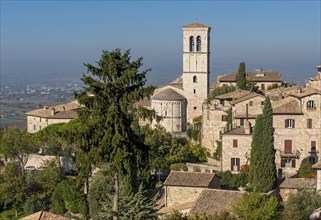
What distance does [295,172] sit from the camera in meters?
42.9

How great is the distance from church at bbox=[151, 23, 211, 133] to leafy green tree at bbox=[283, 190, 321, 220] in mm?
25857

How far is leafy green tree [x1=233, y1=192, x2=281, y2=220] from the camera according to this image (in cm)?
2772

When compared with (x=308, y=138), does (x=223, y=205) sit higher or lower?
lower

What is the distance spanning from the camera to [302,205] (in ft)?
104

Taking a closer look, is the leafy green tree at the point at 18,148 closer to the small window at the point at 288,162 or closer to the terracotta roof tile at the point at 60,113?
the terracotta roof tile at the point at 60,113

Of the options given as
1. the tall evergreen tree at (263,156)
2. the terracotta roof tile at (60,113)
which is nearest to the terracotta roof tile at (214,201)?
the tall evergreen tree at (263,156)

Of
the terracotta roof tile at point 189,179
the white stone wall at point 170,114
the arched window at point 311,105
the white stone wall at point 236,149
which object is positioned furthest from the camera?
the white stone wall at point 170,114

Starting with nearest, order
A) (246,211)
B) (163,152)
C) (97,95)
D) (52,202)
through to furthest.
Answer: (97,95), (246,211), (52,202), (163,152)

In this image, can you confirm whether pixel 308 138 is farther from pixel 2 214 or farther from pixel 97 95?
pixel 97 95

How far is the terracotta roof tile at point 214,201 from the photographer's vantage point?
31467 millimetres

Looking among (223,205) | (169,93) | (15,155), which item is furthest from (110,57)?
(169,93)

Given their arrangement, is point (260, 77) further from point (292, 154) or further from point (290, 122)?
point (292, 154)

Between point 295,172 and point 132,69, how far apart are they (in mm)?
24983

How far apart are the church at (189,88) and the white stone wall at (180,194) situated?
21.5 metres
